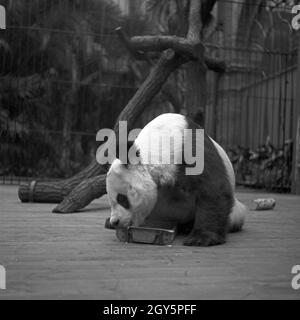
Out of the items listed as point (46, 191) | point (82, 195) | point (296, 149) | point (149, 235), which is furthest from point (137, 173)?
point (296, 149)

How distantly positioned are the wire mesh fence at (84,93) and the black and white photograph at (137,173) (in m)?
0.04

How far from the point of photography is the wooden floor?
2.10 metres

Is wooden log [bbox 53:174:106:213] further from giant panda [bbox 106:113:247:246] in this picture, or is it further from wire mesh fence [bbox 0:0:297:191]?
wire mesh fence [bbox 0:0:297:191]

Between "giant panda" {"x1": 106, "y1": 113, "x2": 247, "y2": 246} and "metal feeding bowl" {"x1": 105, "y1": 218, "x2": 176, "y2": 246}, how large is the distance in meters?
0.06

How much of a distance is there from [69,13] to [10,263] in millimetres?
10823

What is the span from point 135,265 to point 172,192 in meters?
0.82

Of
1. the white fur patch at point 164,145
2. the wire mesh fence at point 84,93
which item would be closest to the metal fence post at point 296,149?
the wire mesh fence at point 84,93

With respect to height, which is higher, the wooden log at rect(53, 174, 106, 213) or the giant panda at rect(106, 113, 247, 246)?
the giant panda at rect(106, 113, 247, 246)

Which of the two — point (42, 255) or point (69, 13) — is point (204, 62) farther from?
point (69, 13)

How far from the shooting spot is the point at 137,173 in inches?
126

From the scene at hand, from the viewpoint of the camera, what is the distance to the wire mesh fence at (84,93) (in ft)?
34.9

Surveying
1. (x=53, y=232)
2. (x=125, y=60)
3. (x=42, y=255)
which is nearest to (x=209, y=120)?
(x=125, y=60)

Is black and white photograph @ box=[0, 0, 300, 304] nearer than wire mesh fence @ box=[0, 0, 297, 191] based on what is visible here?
Yes

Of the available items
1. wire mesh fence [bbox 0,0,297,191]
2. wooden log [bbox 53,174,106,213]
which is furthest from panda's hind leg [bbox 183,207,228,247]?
wire mesh fence [bbox 0,0,297,191]
